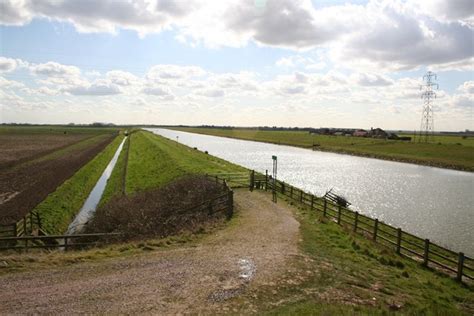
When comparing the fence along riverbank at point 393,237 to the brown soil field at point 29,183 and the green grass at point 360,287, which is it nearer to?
the green grass at point 360,287

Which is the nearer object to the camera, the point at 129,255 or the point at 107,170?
the point at 129,255

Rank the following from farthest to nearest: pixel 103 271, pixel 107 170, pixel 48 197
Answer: pixel 107 170, pixel 48 197, pixel 103 271

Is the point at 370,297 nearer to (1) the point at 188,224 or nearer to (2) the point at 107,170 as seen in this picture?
(1) the point at 188,224

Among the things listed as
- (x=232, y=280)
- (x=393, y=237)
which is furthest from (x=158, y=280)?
(x=393, y=237)

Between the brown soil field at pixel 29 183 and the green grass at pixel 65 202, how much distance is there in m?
0.85

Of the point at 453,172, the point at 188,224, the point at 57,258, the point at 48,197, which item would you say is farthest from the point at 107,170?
the point at 453,172

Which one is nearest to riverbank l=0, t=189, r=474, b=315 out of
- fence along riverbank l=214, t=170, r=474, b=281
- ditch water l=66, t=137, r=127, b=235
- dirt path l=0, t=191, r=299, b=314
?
dirt path l=0, t=191, r=299, b=314

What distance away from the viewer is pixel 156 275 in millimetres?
13492

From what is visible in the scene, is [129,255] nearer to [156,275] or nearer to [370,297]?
[156,275]

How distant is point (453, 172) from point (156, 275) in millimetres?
60824

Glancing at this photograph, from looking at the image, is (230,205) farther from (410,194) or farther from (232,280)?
(410,194)

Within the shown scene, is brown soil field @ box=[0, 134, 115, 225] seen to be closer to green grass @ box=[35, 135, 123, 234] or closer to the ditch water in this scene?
green grass @ box=[35, 135, 123, 234]

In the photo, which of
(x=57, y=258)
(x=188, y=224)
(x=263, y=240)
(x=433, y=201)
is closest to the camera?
(x=57, y=258)

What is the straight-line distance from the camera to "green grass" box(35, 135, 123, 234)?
27.7m
